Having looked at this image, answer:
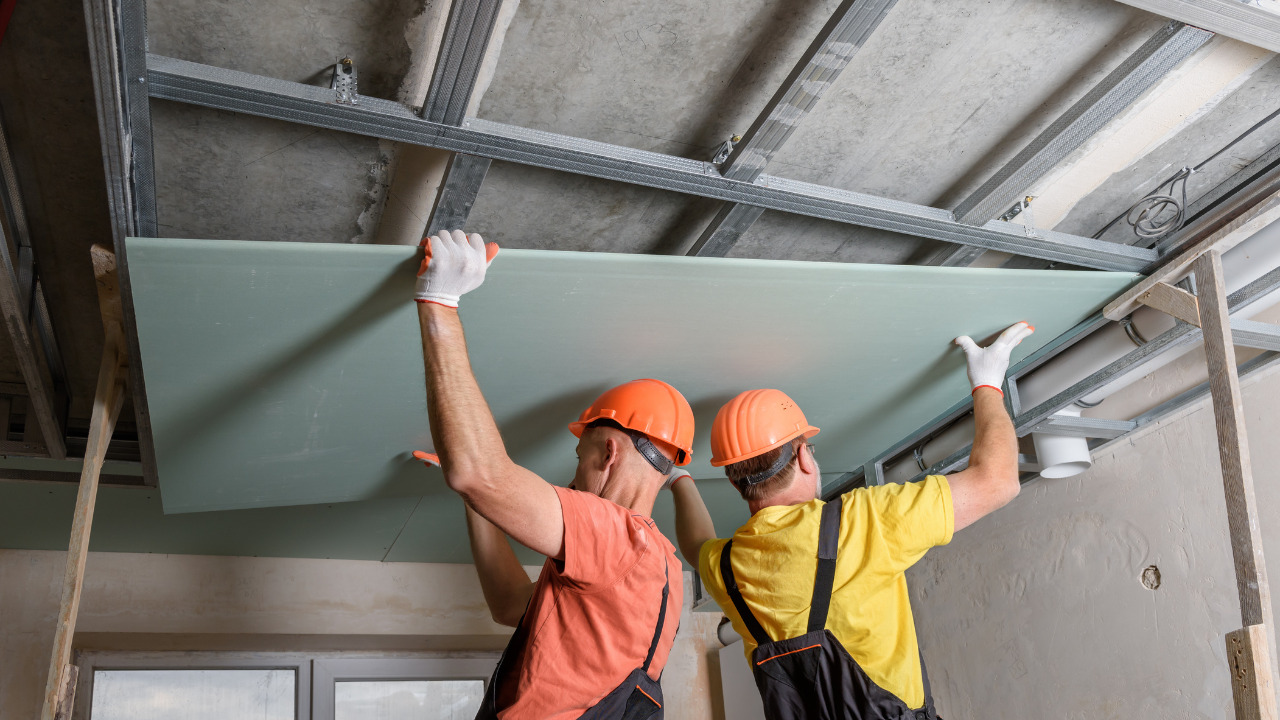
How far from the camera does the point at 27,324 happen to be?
8.14ft

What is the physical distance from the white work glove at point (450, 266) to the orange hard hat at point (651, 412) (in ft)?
1.84

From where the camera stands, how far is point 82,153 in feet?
7.00

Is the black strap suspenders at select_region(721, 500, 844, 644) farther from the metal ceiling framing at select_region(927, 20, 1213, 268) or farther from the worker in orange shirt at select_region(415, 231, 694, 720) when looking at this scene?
the metal ceiling framing at select_region(927, 20, 1213, 268)

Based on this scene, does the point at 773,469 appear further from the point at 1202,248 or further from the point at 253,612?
the point at 253,612

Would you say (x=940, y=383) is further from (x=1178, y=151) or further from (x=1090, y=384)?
(x=1178, y=151)

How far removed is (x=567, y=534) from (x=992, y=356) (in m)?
1.45

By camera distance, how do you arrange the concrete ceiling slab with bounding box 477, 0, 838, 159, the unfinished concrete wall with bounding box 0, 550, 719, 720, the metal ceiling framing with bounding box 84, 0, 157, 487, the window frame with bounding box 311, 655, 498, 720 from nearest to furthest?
the metal ceiling framing with bounding box 84, 0, 157, 487, the concrete ceiling slab with bounding box 477, 0, 838, 159, the unfinished concrete wall with bounding box 0, 550, 719, 720, the window frame with bounding box 311, 655, 498, 720

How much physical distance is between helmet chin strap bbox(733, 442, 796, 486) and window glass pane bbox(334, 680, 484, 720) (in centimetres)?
301

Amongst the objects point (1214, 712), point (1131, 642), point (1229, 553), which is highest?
point (1229, 553)

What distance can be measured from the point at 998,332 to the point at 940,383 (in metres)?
0.30

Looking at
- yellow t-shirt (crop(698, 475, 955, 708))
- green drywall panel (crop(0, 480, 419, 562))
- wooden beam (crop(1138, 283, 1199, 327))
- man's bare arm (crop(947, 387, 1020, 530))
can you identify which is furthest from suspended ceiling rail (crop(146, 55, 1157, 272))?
green drywall panel (crop(0, 480, 419, 562))

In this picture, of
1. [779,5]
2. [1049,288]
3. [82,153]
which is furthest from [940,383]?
[82,153]

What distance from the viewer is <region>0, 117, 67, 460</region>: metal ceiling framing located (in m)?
2.20

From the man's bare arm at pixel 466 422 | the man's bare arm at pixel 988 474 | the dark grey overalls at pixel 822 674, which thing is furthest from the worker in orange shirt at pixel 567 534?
the man's bare arm at pixel 988 474
